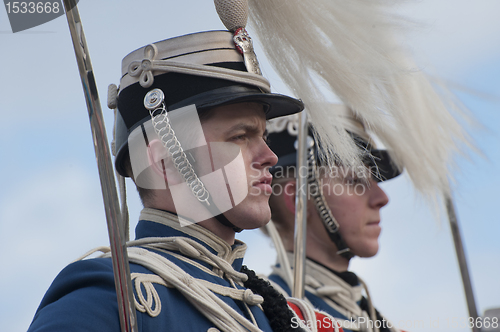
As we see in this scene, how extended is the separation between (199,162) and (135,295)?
491 millimetres

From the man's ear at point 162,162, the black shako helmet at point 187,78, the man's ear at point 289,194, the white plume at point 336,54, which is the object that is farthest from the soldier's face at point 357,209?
the man's ear at point 162,162

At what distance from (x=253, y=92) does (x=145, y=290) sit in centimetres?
75

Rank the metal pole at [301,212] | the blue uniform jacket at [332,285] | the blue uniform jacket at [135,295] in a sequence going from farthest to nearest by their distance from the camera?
the blue uniform jacket at [332,285] < the metal pole at [301,212] < the blue uniform jacket at [135,295]

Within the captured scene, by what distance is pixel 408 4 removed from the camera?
2420mm

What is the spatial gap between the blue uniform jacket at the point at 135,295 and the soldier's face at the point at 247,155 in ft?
0.42

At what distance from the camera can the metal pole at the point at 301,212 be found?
10.8 feet

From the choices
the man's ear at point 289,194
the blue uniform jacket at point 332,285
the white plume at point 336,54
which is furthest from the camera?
the man's ear at point 289,194

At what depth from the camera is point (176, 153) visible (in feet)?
6.48

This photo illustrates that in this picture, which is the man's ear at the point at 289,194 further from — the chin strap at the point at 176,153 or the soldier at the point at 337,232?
the chin strap at the point at 176,153

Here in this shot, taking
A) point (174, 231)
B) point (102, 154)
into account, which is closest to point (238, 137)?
point (174, 231)

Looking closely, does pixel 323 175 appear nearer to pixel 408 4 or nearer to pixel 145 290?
pixel 408 4

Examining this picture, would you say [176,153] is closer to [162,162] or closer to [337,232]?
[162,162]

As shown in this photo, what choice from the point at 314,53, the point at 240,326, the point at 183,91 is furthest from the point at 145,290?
the point at 314,53

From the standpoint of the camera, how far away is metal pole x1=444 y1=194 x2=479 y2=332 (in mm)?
3662
